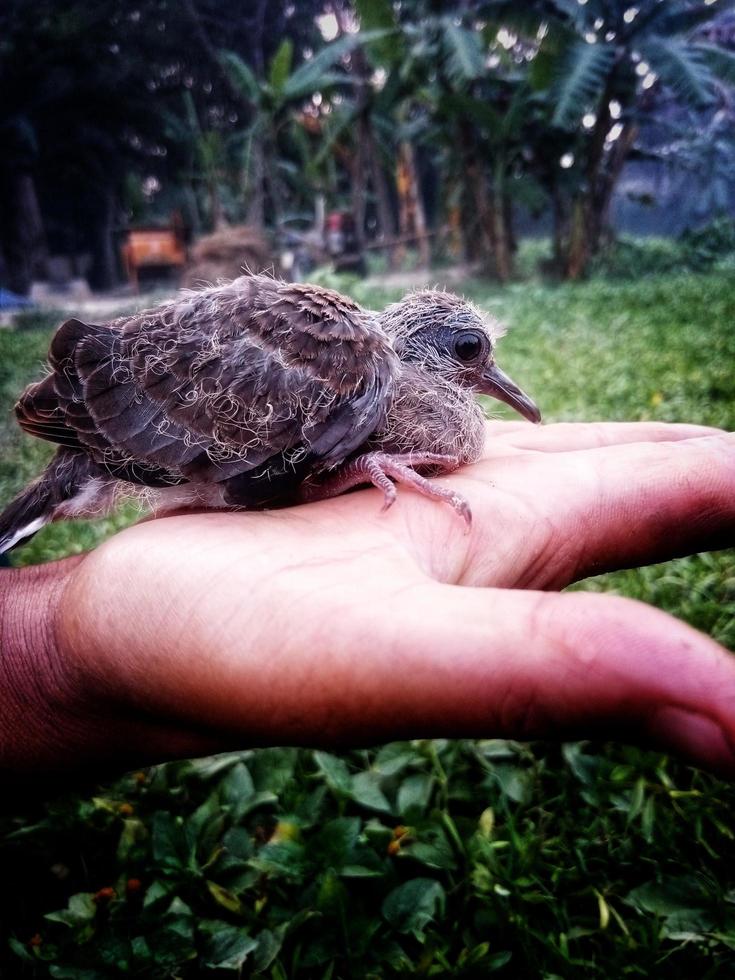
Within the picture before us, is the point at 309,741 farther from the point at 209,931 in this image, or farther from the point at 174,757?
the point at 209,931

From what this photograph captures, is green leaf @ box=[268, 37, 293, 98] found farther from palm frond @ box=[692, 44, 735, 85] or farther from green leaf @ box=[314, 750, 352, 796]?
green leaf @ box=[314, 750, 352, 796]

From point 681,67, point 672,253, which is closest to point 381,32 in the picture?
Result: point 681,67

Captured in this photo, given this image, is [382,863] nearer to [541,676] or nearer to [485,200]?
[541,676]

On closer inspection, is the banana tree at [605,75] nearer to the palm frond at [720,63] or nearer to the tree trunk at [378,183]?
the palm frond at [720,63]

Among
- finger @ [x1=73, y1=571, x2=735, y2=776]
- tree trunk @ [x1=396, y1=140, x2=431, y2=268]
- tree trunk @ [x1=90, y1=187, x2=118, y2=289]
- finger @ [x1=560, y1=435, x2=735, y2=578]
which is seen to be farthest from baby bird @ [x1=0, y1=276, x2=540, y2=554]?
tree trunk @ [x1=396, y1=140, x2=431, y2=268]

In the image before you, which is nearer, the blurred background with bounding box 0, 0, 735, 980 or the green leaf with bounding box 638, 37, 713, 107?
the blurred background with bounding box 0, 0, 735, 980

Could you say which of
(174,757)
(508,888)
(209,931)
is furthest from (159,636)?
(508,888)

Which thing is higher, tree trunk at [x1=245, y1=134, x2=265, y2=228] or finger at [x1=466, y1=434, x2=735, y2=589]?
tree trunk at [x1=245, y1=134, x2=265, y2=228]
